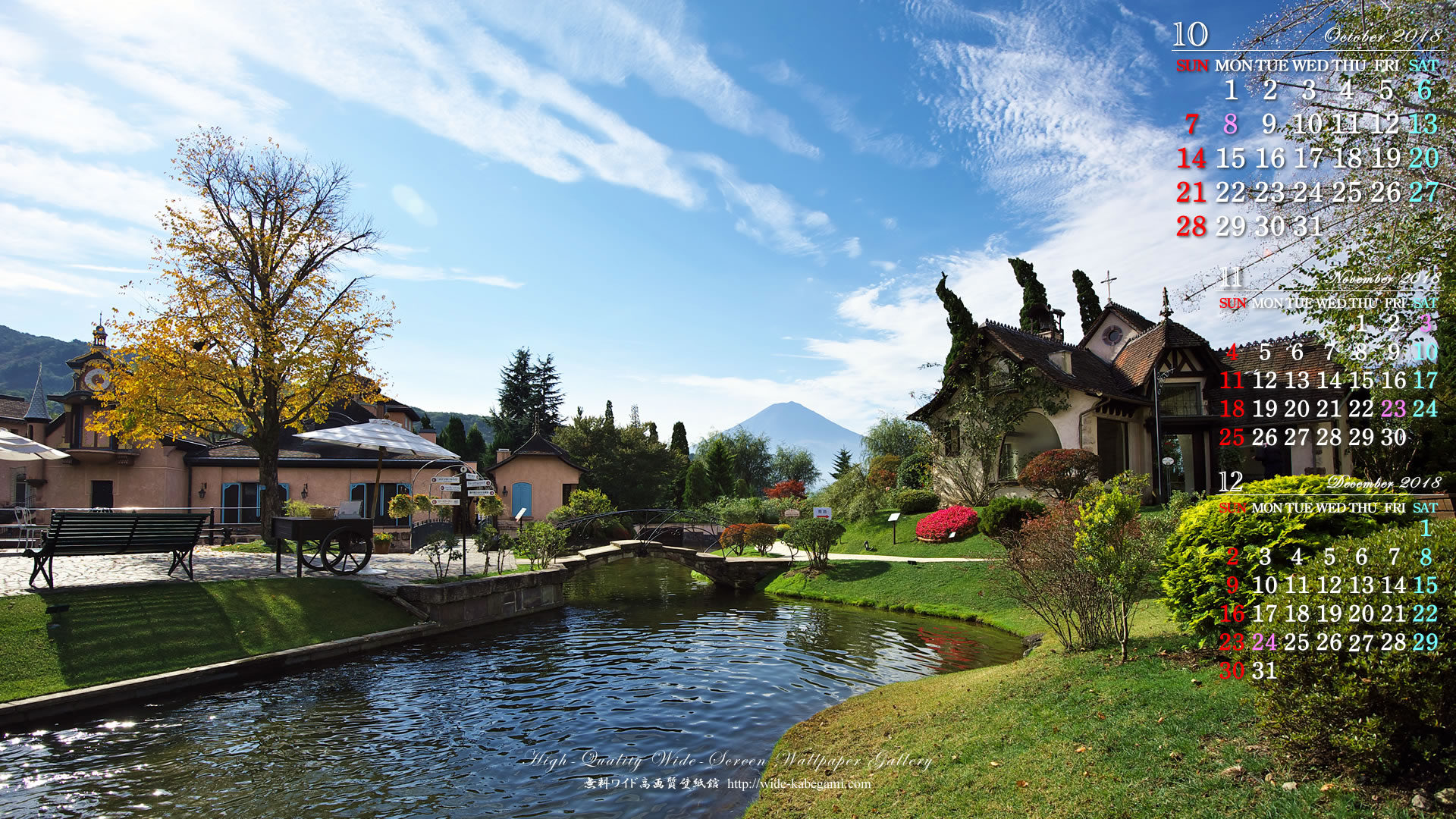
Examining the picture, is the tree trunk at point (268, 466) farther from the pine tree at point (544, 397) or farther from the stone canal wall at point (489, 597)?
the pine tree at point (544, 397)

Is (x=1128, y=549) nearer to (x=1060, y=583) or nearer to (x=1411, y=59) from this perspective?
(x=1060, y=583)

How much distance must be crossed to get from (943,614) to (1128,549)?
8024mm

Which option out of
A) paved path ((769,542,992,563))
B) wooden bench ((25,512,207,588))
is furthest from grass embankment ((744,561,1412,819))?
wooden bench ((25,512,207,588))

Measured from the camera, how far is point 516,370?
5919 cm

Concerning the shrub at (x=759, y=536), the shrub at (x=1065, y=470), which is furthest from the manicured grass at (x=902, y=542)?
the shrub at (x=759, y=536)

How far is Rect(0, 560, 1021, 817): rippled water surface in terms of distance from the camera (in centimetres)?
613

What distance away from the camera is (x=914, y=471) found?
29359 mm

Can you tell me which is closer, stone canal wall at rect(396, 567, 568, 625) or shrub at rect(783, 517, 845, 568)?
stone canal wall at rect(396, 567, 568, 625)

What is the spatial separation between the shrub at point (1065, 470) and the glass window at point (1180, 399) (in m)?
5.76

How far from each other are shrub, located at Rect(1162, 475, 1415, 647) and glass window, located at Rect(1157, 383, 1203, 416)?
20632mm

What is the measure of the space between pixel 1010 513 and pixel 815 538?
5.48 m

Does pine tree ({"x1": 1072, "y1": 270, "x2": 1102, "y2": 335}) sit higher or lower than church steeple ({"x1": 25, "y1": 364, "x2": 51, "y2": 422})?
higher

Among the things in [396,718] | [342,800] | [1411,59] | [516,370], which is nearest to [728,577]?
[396,718]

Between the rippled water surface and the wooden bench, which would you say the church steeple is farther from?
the rippled water surface
